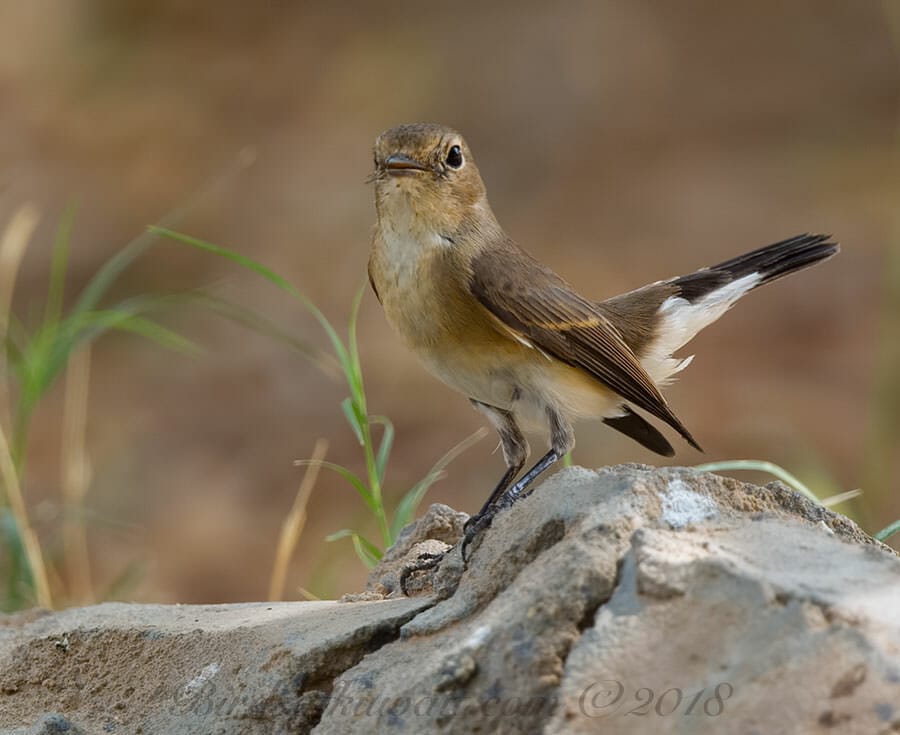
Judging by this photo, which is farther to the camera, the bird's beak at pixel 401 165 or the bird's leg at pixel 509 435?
the bird's leg at pixel 509 435

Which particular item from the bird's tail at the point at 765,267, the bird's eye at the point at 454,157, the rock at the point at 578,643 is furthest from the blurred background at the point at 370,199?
the rock at the point at 578,643

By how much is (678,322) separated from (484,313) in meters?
1.18

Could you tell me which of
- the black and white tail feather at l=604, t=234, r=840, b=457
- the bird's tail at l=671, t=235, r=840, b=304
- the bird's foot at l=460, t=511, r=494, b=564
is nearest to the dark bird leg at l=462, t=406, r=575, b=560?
the bird's foot at l=460, t=511, r=494, b=564

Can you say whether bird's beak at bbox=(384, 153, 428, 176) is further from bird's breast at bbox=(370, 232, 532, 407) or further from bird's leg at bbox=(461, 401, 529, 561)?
bird's leg at bbox=(461, 401, 529, 561)

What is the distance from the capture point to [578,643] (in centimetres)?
251

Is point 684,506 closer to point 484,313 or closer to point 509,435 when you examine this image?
point 484,313

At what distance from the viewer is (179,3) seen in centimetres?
1413

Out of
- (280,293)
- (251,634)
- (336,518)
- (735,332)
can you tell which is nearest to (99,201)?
(280,293)

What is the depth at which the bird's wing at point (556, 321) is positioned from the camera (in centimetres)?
432

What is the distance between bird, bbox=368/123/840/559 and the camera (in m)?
4.29

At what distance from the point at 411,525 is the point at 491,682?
1553mm

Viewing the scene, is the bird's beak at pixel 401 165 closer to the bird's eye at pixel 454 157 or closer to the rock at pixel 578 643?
the bird's eye at pixel 454 157

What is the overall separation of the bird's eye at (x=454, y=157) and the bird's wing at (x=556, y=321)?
293mm

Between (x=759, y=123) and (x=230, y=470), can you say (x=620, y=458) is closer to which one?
(x=230, y=470)
